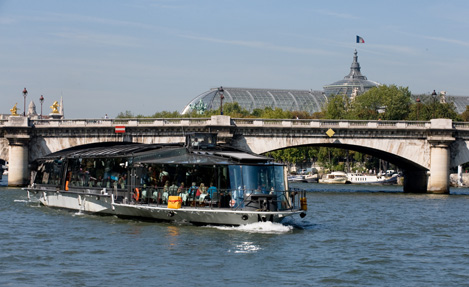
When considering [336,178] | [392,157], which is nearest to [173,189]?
[392,157]

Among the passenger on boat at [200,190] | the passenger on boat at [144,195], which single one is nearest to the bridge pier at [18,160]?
the passenger on boat at [144,195]

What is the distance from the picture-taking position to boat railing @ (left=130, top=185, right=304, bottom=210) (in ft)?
116

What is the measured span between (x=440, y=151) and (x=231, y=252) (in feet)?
159

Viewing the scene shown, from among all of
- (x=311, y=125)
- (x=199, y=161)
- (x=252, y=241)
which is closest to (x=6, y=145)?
(x=311, y=125)

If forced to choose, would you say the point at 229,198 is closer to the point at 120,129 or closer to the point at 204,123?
the point at 204,123

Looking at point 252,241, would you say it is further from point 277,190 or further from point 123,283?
point 123,283

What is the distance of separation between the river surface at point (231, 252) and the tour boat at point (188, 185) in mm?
651

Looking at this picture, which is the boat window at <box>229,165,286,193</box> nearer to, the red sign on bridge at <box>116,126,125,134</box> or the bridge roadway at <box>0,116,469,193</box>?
the bridge roadway at <box>0,116,469,193</box>

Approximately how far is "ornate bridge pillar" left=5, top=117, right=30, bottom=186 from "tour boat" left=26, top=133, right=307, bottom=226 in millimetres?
31036

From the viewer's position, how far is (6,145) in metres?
77.8

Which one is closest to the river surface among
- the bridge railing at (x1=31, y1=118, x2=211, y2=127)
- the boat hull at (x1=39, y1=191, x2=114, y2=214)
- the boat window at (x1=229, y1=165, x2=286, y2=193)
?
the boat hull at (x1=39, y1=191, x2=114, y2=214)

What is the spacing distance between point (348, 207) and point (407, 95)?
76.9 meters

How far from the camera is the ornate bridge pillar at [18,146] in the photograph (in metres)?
75.4

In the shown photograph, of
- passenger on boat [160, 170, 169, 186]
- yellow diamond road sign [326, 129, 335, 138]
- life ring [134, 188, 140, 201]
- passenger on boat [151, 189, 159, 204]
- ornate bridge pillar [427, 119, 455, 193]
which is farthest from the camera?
yellow diamond road sign [326, 129, 335, 138]
